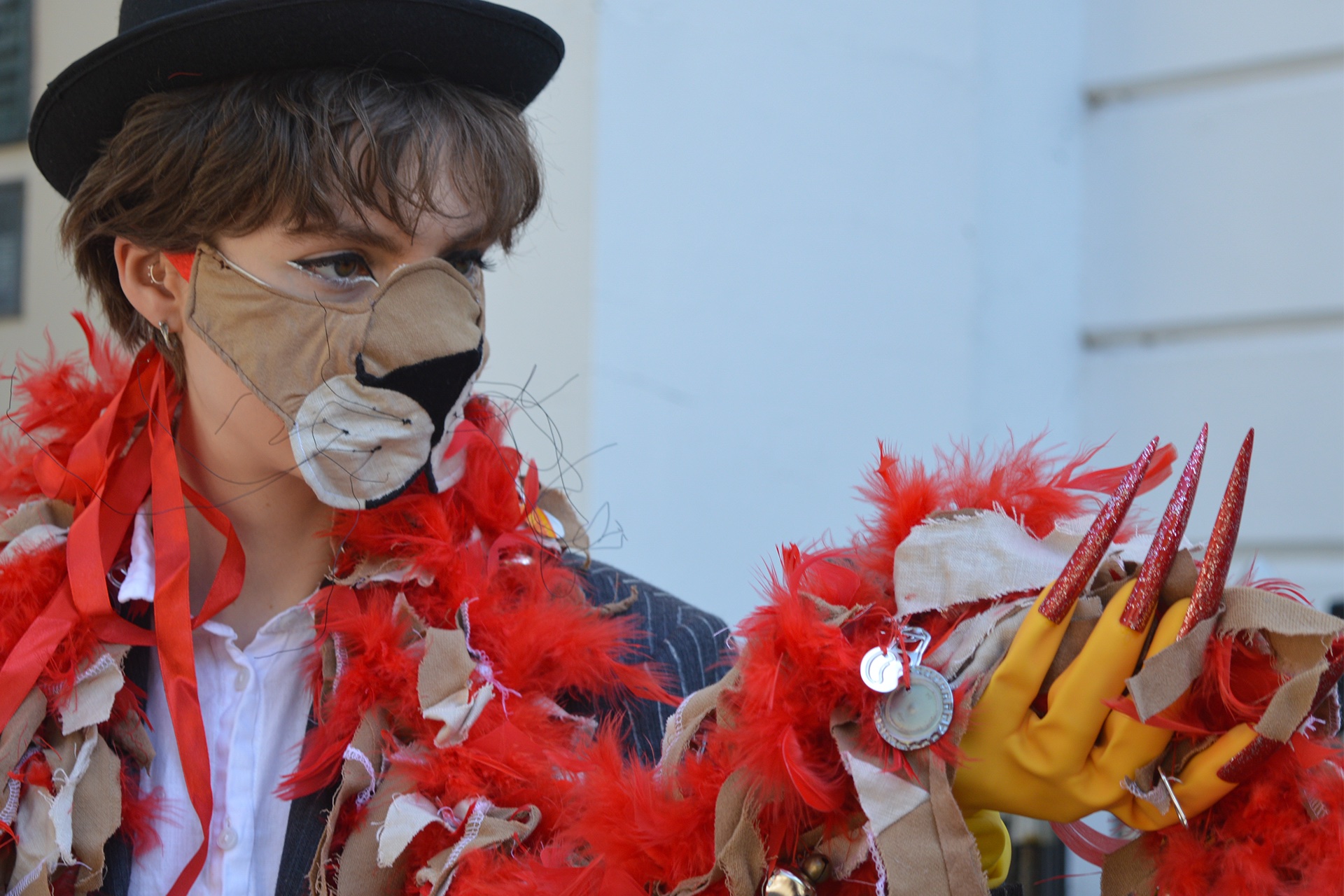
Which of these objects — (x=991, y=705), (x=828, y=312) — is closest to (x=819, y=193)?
(x=828, y=312)

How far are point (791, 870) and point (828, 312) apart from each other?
1676mm

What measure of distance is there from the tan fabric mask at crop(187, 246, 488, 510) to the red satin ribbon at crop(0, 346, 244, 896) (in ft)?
0.71

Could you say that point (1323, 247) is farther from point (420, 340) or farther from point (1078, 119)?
point (420, 340)

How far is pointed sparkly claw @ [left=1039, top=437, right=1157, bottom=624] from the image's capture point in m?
0.83

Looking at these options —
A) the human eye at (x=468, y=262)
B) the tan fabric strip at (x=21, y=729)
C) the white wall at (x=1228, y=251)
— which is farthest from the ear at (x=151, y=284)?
the white wall at (x=1228, y=251)

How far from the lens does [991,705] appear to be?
859 mm

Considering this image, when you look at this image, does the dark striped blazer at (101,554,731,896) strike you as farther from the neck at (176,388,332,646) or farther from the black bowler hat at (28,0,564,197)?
the black bowler hat at (28,0,564,197)

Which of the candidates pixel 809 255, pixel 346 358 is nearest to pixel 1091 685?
pixel 346 358

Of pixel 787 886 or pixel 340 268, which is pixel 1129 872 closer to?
pixel 787 886

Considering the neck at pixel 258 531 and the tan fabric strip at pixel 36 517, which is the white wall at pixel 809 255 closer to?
the neck at pixel 258 531

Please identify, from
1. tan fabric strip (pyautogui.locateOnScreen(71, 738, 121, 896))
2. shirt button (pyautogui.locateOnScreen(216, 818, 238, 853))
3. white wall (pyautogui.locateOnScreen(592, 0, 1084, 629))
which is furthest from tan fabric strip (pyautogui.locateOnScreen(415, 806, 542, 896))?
white wall (pyautogui.locateOnScreen(592, 0, 1084, 629))

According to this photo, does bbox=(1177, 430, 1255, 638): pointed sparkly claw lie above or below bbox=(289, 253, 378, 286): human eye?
below

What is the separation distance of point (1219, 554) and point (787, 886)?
0.39m

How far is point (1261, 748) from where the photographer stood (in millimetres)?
783
